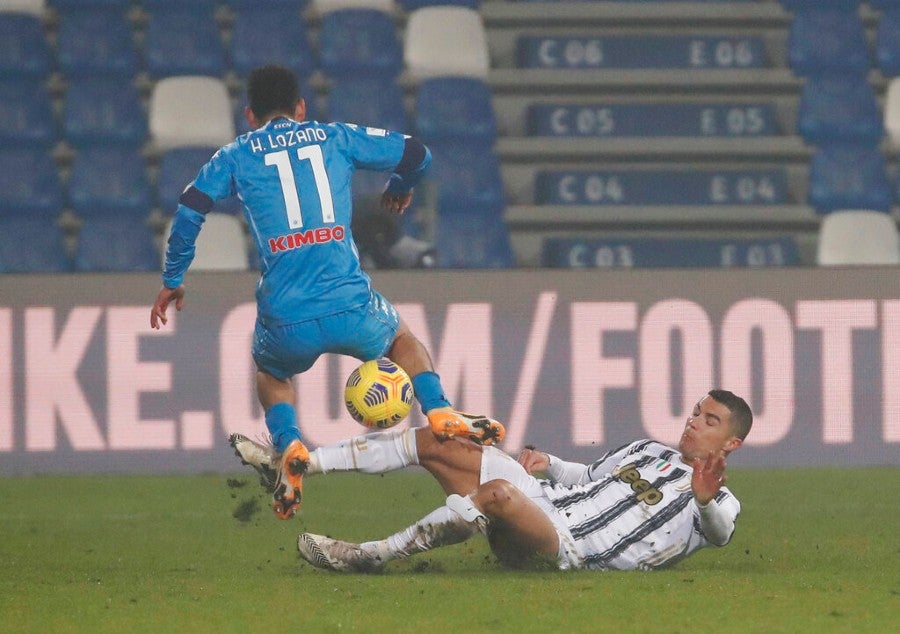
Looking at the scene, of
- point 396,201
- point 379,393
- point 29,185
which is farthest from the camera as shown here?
point 29,185

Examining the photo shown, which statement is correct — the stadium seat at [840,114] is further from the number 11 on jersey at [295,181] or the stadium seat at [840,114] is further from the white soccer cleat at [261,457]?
the white soccer cleat at [261,457]

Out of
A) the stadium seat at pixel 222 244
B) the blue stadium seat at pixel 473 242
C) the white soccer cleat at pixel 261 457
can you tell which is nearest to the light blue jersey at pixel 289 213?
the white soccer cleat at pixel 261 457

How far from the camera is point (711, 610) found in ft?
16.3

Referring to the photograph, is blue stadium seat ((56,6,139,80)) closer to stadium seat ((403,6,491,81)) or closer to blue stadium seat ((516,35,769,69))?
stadium seat ((403,6,491,81))

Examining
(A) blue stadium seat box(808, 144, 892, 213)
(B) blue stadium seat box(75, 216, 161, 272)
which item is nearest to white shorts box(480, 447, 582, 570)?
(B) blue stadium seat box(75, 216, 161, 272)

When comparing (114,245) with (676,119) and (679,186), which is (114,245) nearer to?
(679,186)

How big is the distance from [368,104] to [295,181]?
6.71 metres

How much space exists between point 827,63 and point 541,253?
3016mm

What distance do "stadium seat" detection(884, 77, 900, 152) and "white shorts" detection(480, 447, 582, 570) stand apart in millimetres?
8072

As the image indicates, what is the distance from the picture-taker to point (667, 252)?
12375 mm

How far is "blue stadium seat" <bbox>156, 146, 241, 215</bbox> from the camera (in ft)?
40.4

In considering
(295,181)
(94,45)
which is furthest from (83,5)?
(295,181)

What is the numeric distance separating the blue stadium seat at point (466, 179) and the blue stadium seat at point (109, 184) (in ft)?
7.21

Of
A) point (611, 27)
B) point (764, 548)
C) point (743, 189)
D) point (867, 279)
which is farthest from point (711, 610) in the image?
point (611, 27)
